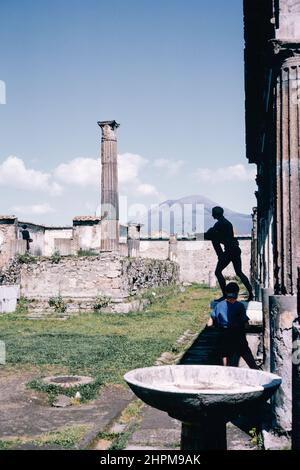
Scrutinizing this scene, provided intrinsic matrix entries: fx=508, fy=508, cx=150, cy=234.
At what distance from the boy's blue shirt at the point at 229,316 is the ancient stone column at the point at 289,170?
1.25m

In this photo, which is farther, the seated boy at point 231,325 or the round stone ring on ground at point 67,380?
the round stone ring on ground at point 67,380

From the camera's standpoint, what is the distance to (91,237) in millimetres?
33344

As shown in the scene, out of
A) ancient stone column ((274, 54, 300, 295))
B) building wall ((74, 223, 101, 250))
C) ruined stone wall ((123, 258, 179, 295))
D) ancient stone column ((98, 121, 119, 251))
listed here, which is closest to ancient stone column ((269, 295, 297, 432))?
ancient stone column ((274, 54, 300, 295))

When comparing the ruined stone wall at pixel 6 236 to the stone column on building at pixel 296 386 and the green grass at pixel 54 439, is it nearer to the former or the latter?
the green grass at pixel 54 439

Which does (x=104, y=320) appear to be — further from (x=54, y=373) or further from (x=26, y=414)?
(x=26, y=414)

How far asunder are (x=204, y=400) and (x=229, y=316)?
8.99 feet

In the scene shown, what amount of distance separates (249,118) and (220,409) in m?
10.7

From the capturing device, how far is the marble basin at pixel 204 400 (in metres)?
3.28

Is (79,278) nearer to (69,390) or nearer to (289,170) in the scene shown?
(69,390)

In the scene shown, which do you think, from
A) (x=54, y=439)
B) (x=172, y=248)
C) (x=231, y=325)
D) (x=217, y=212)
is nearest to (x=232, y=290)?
(x=231, y=325)

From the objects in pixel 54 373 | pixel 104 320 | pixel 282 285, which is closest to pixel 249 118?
pixel 104 320

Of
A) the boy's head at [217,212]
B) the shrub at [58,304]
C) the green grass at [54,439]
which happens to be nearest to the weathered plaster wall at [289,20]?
the boy's head at [217,212]

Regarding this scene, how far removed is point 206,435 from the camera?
354 cm

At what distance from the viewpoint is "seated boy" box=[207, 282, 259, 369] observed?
595 centimetres
